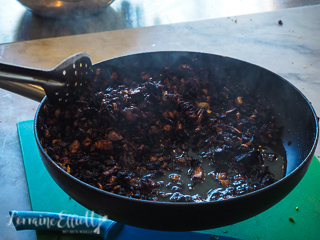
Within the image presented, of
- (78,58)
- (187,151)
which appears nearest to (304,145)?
(187,151)

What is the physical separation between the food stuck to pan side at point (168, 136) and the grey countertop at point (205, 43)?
1.85ft

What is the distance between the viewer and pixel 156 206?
810 mm

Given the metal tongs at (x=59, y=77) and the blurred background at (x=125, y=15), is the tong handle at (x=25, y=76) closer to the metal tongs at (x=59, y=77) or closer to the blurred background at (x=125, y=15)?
the metal tongs at (x=59, y=77)

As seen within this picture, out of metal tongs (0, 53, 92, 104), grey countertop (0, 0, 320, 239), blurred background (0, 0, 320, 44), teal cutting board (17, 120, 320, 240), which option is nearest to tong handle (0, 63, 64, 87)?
metal tongs (0, 53, 92, 104)

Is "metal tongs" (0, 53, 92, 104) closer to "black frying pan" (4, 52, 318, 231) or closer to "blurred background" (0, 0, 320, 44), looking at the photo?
"black frying pan" (4, 52, 318, 231)

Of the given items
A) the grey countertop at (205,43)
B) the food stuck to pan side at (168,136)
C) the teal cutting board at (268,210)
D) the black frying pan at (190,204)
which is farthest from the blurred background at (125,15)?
the black frying pan at (190,204)

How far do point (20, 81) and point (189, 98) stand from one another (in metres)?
0.65

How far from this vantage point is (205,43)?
245 centimetres

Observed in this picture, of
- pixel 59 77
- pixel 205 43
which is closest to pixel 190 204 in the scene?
pixel 59 77

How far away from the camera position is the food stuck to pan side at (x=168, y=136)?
115 cm

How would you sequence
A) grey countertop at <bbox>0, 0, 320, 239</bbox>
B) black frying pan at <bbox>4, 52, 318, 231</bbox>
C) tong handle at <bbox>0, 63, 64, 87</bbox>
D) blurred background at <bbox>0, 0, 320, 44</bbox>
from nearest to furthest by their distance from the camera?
black frying pan at <bbox>4, 52, 318, 231</bbox>
tong handle at <bbox>0, 63, 64, 87</bbox>
grey countertop at <bbox>0, 0, 320, 239</bbox>
blurred background at <bbox>0, 0, 320, 44</bbox>

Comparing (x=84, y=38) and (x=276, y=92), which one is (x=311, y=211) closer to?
(x=276, y=92)

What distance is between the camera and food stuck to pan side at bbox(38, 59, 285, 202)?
1148 mm

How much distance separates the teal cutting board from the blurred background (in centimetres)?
141
